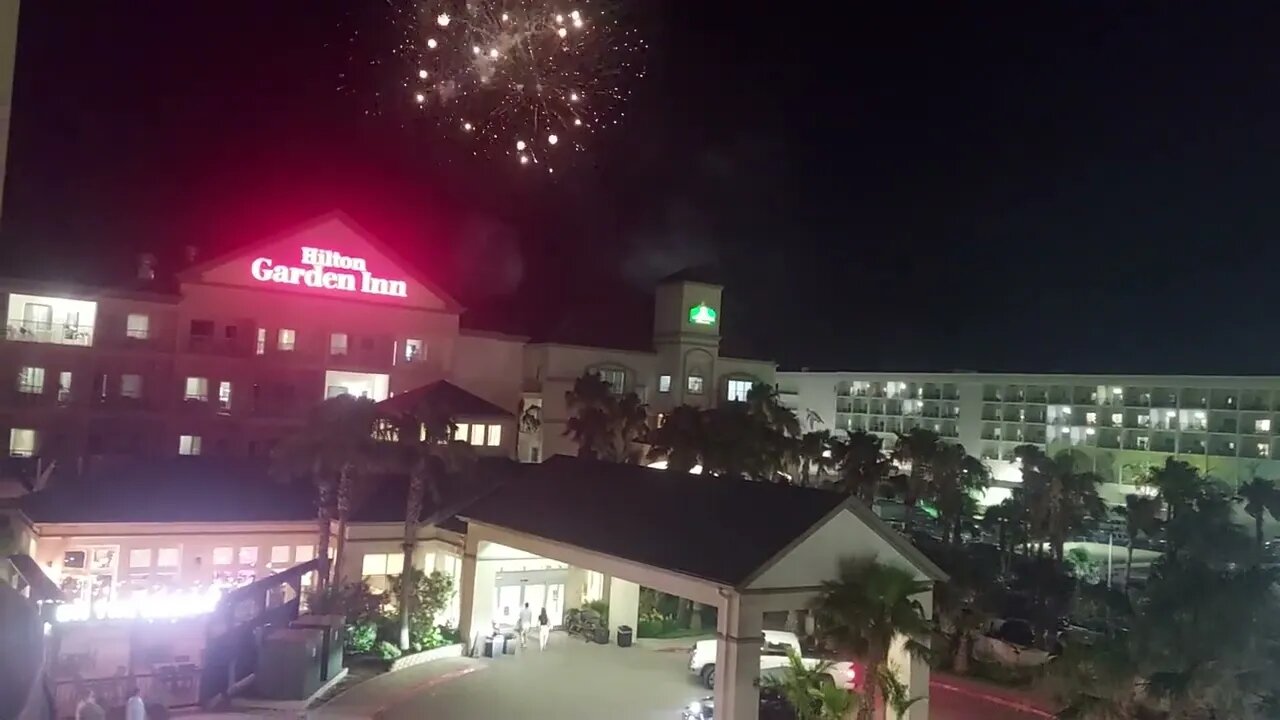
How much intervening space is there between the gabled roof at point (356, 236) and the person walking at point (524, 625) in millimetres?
21380

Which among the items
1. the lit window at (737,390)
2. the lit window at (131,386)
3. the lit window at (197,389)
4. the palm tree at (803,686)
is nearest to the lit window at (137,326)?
the lit window at (131,386)

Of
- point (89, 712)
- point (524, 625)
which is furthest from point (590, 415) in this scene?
point (89, 712)

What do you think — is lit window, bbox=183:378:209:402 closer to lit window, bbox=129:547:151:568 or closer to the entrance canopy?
lit window, bbox=129:547:151:568

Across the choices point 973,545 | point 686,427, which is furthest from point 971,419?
point 686,427

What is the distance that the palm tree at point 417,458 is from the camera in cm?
2902

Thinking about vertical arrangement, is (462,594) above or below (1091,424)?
below

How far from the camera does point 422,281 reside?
158 feet

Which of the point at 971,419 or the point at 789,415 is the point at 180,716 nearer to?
the point at 789,415

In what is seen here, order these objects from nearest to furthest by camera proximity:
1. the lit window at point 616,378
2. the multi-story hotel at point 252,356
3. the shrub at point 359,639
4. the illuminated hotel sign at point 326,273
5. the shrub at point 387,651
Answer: the shrub at point 387,651 → the shrub at point 359,639 → the multi-story hotel at point 252,356 → the illuminated hotel sign at point 326,273 → the lit window at point 616,378

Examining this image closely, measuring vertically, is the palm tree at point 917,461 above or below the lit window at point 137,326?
below

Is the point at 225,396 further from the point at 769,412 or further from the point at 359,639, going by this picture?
the point at 769,412

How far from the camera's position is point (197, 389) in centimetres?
4356

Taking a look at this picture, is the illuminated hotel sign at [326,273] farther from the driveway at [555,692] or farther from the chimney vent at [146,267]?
the driveway at [555,692]

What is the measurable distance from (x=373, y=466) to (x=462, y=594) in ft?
16.4
